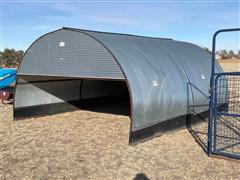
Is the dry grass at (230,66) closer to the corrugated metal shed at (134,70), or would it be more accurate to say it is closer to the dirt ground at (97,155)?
the corrugated metal shed at (134,70)

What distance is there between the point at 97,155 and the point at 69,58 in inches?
124

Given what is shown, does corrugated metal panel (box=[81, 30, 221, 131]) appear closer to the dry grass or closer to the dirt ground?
the dirt ground

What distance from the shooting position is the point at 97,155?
7.04m

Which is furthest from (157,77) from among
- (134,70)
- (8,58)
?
(8,58)

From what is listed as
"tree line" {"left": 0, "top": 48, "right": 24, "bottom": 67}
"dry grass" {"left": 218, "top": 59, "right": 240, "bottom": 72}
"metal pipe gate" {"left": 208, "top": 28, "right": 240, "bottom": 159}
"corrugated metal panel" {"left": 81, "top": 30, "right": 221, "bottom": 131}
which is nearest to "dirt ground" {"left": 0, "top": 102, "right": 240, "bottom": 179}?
"metal pipe gate" {"left": 208, "top": 28, "right": 240, "bottom": 159}

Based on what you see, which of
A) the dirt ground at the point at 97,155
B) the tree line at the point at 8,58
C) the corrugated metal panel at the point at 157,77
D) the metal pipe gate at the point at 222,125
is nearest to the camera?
the dirt ground at the point at 97,155

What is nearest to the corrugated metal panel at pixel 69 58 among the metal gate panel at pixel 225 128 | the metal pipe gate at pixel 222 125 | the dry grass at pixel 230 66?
the metal pipe gate at pixel 222 125

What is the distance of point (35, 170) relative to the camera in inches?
242

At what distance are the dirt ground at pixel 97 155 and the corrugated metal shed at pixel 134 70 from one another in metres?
0.69

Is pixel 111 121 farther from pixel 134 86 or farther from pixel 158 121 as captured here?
pixel 134 86

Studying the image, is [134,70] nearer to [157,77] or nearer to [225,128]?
[157,77]

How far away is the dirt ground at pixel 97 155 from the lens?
6.00 metres

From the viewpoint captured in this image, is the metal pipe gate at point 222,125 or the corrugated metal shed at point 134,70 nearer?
the metal pipe gate at point 222,125

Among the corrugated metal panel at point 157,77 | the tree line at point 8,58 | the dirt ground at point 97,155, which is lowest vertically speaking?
the dirt ground at point 97,155
